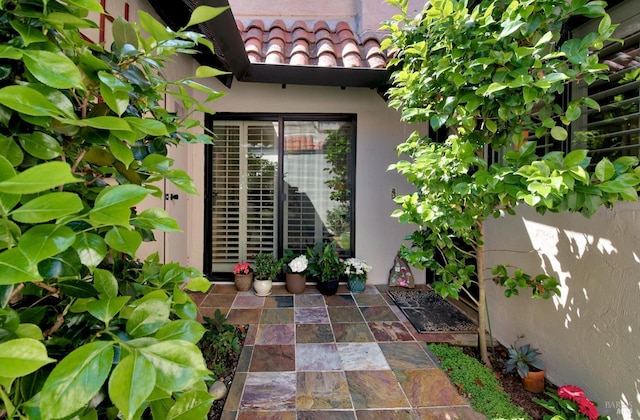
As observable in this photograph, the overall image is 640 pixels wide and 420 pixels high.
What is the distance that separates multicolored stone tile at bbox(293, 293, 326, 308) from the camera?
3.09m

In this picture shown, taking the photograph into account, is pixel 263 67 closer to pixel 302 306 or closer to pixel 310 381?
pixel 302 306

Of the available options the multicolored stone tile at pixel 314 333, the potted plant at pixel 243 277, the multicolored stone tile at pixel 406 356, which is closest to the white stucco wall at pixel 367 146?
the potted plant at pixel 243 277

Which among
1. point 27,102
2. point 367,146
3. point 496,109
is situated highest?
point 367,146

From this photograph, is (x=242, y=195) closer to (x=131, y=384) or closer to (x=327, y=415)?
(x=327, y=415)

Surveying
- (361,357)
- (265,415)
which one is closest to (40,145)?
(265,415)

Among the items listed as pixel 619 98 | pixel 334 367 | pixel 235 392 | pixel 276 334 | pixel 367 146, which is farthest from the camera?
pixel 367 146

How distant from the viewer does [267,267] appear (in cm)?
341

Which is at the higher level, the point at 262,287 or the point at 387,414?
the point at 262,287

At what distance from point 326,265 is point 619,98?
265 centimetres

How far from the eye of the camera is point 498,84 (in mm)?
1328

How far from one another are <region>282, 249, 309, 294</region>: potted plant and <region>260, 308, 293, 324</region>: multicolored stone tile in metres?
0.48

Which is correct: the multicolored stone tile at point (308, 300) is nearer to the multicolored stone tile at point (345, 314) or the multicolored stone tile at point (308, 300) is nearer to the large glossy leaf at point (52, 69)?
the multicolored stone tile at point (345, 314)

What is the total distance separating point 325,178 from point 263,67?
1543 mm

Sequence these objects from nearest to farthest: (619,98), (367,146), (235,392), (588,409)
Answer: (588,409) → (619,98) → (235,392) → (367,146)
